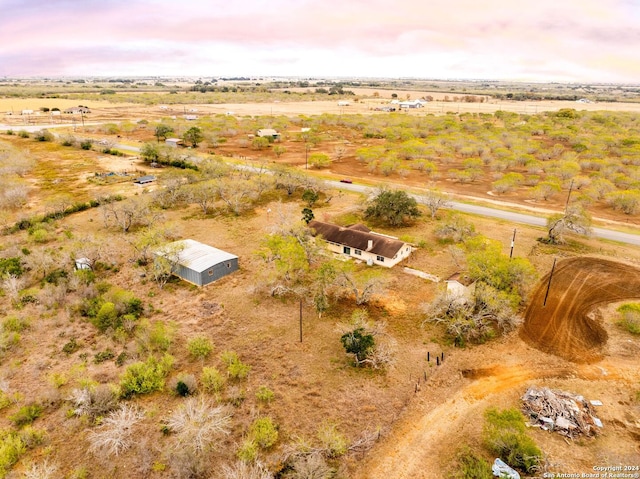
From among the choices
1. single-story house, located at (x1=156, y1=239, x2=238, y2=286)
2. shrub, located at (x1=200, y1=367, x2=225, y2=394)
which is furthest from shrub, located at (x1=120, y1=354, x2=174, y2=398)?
single-story house, located at (x1=156, y1=239, x2=238, y2=286)

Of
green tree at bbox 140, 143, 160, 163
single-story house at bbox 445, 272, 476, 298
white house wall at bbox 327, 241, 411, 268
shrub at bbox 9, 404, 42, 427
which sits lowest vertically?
shrub at bbox 9, 404, 42, 427

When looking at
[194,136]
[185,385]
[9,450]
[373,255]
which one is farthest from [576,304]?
[194,136]

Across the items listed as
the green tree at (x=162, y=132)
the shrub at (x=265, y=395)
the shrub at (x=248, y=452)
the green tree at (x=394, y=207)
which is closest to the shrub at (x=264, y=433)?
the shrub at (x=248, y=452)

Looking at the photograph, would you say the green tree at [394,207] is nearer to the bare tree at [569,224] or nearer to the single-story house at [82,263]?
the bare tree at [569,224]

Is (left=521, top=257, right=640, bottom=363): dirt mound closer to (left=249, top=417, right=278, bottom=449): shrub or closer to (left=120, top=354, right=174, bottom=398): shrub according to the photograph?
(left=249, top=417, right=278, bottom=449): shrub

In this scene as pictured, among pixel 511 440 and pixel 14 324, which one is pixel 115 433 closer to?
pixel 14 324

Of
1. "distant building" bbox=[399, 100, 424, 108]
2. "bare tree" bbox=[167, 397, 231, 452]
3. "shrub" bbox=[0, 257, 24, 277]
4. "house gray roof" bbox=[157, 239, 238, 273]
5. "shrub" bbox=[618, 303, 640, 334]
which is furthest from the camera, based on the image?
"distant building" bbox=[399, 100, 424, 108]

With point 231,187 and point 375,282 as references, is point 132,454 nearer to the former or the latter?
point 375,282

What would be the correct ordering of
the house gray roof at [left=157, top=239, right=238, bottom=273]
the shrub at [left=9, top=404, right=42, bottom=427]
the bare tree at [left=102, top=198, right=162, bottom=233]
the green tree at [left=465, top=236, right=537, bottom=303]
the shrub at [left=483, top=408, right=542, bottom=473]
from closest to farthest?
1. the shrub at [left=483, top=408, right=542, bottom=473]
2. the shrub at [left=9, top=404, right=42, bottom=427]
3. the green tree at [left=465, top=236, right=537, bottom=303]
4. the house gray roof at [left=157, top=239, right=238, bottom=273]
5. the bare tree at [left=102, top=198, right=162, bottom=233]
